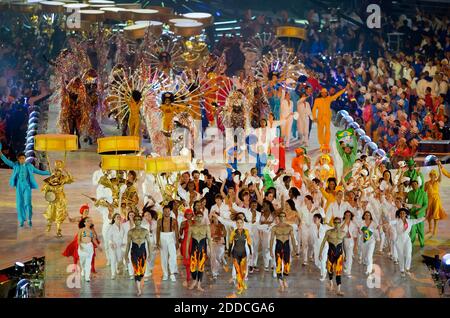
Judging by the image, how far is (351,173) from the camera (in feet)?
64.7

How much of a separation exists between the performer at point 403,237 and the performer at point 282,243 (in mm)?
1353

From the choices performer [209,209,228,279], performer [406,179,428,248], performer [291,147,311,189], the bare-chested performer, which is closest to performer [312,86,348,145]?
performer [291,147,311,189]

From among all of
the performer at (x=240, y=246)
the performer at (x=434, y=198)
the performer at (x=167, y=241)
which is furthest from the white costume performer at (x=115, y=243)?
the performer at (x=434, y=198)

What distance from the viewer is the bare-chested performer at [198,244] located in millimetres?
17344

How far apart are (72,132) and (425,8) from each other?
5871 mm

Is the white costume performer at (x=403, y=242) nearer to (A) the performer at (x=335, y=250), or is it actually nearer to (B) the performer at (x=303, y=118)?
(A) the performer at (x=335, y=250)

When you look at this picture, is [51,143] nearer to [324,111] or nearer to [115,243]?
[115,243]

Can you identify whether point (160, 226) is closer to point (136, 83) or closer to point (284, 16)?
point (136, 83)

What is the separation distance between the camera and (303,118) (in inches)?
873

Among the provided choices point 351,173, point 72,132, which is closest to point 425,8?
point 351,173

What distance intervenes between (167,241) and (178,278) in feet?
1.65

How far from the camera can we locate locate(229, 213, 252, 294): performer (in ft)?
56.7

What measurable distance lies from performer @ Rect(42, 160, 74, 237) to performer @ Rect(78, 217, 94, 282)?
1.41 metres

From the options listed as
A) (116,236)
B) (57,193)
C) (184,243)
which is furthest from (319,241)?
(57,193)
